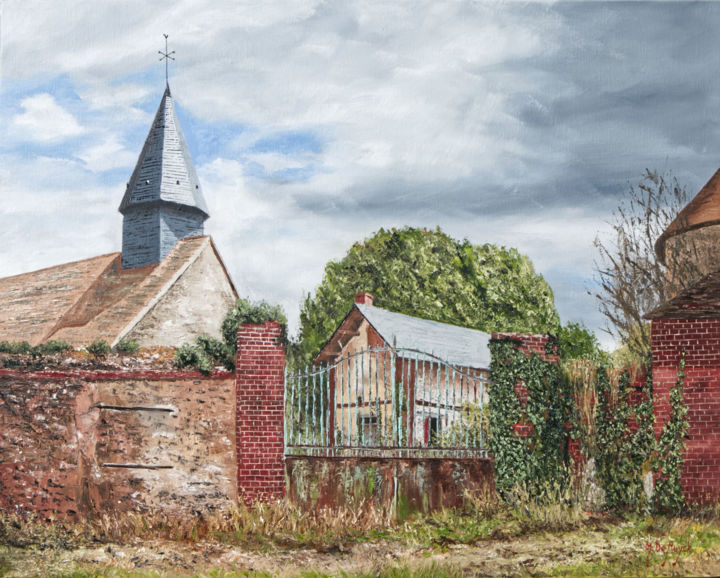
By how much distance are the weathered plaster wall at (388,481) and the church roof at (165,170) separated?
24.9 meters

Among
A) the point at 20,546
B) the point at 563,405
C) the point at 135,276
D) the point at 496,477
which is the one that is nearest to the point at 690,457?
the point at 563,405

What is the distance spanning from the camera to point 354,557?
995 cm

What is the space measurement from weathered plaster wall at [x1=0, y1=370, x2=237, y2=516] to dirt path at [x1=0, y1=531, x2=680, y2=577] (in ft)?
3.75

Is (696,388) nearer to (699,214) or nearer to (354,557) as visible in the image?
(354,557)

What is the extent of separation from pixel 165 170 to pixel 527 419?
1059 inches

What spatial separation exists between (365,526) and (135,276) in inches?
953

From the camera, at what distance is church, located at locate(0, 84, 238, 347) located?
1103 inches

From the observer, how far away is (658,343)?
1178 cm

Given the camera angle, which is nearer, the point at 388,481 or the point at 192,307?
the point at 388,481

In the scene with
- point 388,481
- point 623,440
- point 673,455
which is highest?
point 623,440

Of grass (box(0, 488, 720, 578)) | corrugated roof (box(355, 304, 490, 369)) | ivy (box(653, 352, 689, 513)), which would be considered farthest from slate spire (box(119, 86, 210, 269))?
ivy (box(653, 352, 689, 513))
